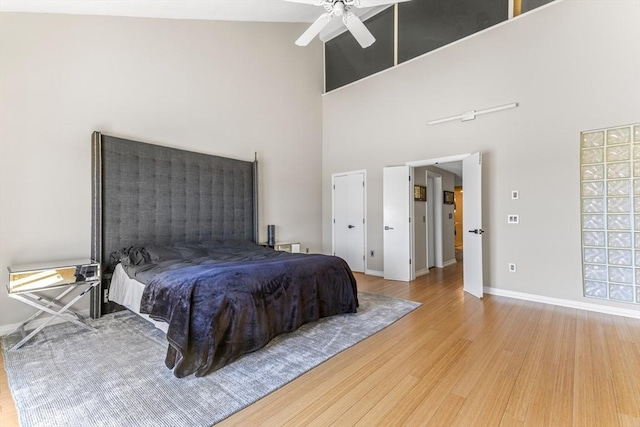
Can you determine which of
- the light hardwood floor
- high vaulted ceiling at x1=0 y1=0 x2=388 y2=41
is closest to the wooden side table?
the light hardwood floor

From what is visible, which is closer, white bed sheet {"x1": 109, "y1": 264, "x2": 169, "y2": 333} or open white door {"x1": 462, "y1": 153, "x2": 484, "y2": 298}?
white bed sheet {"x1": 109, "y1": 264, "x2": 169, "y2": 333}

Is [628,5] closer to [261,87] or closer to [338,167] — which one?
Answer: [338,167]

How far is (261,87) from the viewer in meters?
5.16

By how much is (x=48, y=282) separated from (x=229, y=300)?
181 cm

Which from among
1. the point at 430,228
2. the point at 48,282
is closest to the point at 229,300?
the point at 48,282

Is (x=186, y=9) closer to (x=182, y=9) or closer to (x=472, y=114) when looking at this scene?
(x=182, y=9)

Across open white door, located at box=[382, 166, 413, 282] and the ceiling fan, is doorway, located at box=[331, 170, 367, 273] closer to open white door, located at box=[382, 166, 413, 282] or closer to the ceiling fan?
open white door, located at box=[382, 166, 413, 282]

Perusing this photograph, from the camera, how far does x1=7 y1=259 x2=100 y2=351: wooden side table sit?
257 centimetres

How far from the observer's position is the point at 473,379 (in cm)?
205

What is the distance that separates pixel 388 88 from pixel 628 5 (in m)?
3.05

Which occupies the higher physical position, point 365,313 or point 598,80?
point 598,80

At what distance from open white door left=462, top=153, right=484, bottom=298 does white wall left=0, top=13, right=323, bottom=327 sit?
2.99 metres

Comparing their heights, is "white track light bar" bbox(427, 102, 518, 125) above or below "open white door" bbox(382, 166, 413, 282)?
above

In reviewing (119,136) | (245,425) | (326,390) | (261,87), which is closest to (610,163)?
(326,390)
